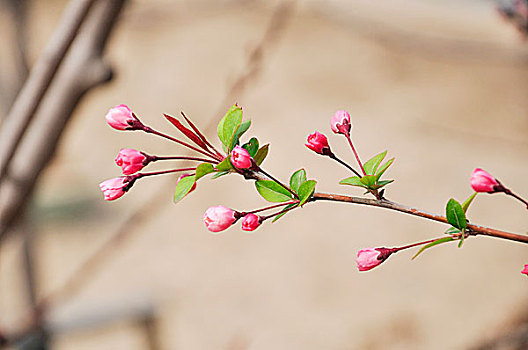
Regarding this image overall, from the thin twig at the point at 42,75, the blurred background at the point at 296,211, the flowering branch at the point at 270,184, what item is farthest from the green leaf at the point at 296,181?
the blurred background at the point at 296,211

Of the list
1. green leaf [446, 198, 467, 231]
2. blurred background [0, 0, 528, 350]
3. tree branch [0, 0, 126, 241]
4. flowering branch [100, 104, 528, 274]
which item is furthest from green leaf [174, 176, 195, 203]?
blurred background [0, 0, 528, 350]

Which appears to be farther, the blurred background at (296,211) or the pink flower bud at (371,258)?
the blurred background at (296,211)

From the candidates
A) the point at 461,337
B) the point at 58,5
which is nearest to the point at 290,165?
the point at 461,337

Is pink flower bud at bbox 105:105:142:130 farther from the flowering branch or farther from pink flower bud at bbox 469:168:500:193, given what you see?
pink flower bud at bbox 469:168:500:193

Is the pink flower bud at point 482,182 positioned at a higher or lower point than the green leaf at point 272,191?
higher

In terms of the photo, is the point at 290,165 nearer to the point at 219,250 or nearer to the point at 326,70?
the point at 219,250

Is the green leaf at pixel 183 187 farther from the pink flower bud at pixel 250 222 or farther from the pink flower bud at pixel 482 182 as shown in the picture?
the pink flower bud at pixel 482 182

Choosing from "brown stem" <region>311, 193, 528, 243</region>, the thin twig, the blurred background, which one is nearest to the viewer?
"brown stem" <region>311, 193, 528, 243</region>
